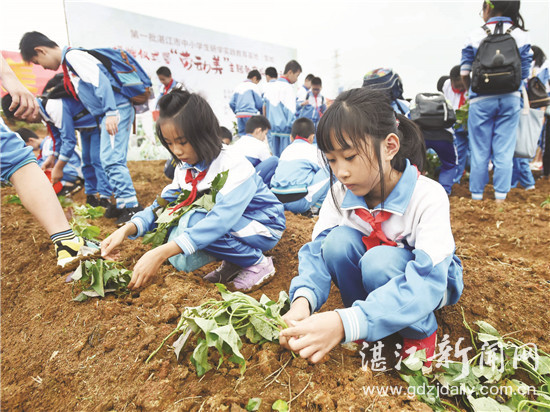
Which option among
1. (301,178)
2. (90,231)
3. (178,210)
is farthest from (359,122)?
(301,178)

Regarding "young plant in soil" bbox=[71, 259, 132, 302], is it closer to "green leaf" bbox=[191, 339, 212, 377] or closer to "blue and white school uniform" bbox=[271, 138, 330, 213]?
"green leaf" bbox=[191, 339, 212, 377]

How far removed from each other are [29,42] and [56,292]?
107 inches

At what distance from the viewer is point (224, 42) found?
905 centimetres

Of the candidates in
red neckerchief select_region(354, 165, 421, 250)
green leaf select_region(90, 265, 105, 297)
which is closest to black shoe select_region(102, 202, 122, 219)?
green leaf select_region(90, 265, 105, 297)

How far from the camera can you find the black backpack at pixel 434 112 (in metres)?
3.77

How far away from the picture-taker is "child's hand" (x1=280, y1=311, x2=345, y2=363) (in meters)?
0.94

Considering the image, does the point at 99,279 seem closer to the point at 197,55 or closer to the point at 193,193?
the point at 193,193

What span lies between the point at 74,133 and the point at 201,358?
11.9 ft

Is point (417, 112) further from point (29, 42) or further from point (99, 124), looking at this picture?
point (29, 42)

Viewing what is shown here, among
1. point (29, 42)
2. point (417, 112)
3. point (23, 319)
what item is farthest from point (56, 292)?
point (417, 112)

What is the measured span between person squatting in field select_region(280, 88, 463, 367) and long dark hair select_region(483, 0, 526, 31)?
2925mm

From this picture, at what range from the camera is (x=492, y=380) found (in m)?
1.14

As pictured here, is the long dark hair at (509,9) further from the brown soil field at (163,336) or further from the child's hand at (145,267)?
the child's hand at (145,267)

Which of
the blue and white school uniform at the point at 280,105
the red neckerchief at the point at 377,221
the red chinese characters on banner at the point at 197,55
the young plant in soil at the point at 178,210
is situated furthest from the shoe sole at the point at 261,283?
the red chinese characters on banner at the point at 197,55
